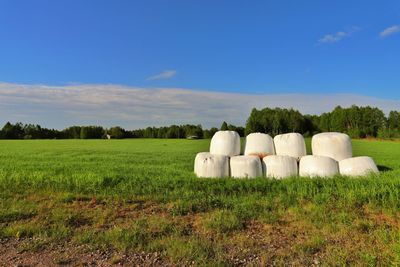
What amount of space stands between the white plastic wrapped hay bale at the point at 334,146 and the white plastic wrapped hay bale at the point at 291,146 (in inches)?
21.3

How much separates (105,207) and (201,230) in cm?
265

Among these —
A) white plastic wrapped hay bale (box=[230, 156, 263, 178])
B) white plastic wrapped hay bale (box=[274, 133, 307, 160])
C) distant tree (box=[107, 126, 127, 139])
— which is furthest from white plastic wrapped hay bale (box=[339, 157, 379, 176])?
distant tree (box=[107, 126, 127, 139])

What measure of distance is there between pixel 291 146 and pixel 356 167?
2.27 metres

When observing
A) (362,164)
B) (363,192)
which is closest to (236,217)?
(363,192)

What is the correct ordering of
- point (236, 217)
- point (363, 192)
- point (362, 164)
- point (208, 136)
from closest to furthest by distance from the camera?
point (236, 217) → point (363, 192) → point (362, 164) → point (208, 136)

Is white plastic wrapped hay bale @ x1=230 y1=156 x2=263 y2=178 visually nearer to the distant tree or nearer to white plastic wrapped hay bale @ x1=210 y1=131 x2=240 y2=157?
white plastic wrapped hay bale @ x1=210 y1=131 x2=240 y2=157

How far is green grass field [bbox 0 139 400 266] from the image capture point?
543 centimetres

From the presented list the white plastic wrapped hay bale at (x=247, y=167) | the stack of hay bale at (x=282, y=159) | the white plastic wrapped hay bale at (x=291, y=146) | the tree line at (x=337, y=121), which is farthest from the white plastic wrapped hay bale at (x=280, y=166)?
the tree line at (x=337, y=121)

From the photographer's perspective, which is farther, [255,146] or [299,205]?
[255,146]

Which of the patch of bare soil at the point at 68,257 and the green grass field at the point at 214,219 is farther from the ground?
the green grass field at the point at 214,219

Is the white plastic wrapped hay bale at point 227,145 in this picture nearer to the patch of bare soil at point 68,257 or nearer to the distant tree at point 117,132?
the patch of bare soil at point 68,257

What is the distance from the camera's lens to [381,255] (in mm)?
5199

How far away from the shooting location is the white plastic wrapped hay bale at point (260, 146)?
43.9 ft

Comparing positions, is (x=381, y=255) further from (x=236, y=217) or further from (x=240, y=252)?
(x=236, y=217)
